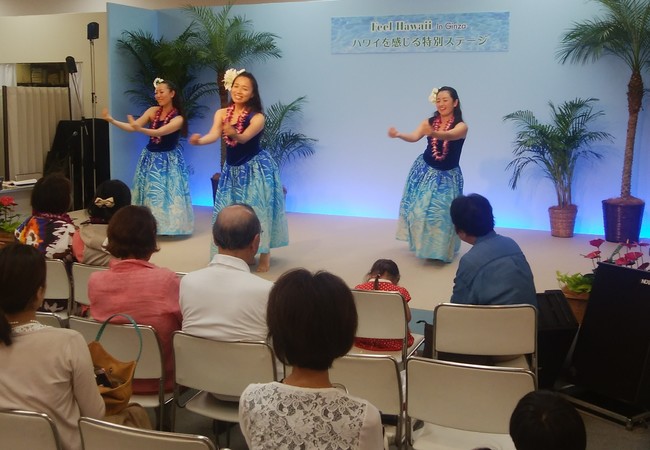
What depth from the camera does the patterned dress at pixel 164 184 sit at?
274 inches

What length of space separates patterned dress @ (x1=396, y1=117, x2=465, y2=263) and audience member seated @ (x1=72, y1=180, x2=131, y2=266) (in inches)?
107

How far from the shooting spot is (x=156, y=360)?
275 cm

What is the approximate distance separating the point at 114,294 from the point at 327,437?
4.72 ft

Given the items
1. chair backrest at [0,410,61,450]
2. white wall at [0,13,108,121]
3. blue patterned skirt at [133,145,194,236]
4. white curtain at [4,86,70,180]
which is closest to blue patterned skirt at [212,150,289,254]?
blue patterned skirt at [133,145,194,236]

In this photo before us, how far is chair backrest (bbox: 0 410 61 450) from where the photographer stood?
6.42ft

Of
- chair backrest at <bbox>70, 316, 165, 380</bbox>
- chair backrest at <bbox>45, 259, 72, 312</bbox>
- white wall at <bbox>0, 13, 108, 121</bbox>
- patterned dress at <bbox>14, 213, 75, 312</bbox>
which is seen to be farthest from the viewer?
white wall at <bbox>0, 13, 108, 121</bbox>

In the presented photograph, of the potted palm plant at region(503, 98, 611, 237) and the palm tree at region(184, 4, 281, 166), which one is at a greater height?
the palm tree at region(184, 4, 281, 166)

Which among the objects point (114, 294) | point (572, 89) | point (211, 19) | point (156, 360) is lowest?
point (156, 360)

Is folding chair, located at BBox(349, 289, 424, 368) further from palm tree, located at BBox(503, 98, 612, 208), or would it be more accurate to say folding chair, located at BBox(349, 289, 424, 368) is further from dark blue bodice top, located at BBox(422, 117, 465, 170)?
palm tree, located at BBox(503, 98, 612, 208)

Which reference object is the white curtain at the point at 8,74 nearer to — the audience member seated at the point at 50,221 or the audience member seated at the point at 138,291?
the audience member seated at the point at 50,221

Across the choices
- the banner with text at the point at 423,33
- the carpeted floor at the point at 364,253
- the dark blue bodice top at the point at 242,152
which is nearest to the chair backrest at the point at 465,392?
the carpeted floor at the point at 364,253

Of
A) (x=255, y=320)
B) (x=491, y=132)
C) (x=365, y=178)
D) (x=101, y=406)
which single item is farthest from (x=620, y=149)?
(x=101, y=406)

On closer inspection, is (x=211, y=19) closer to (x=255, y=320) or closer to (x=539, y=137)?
(x=539, y=137)

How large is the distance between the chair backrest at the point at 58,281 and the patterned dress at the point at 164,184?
3.16 meters
